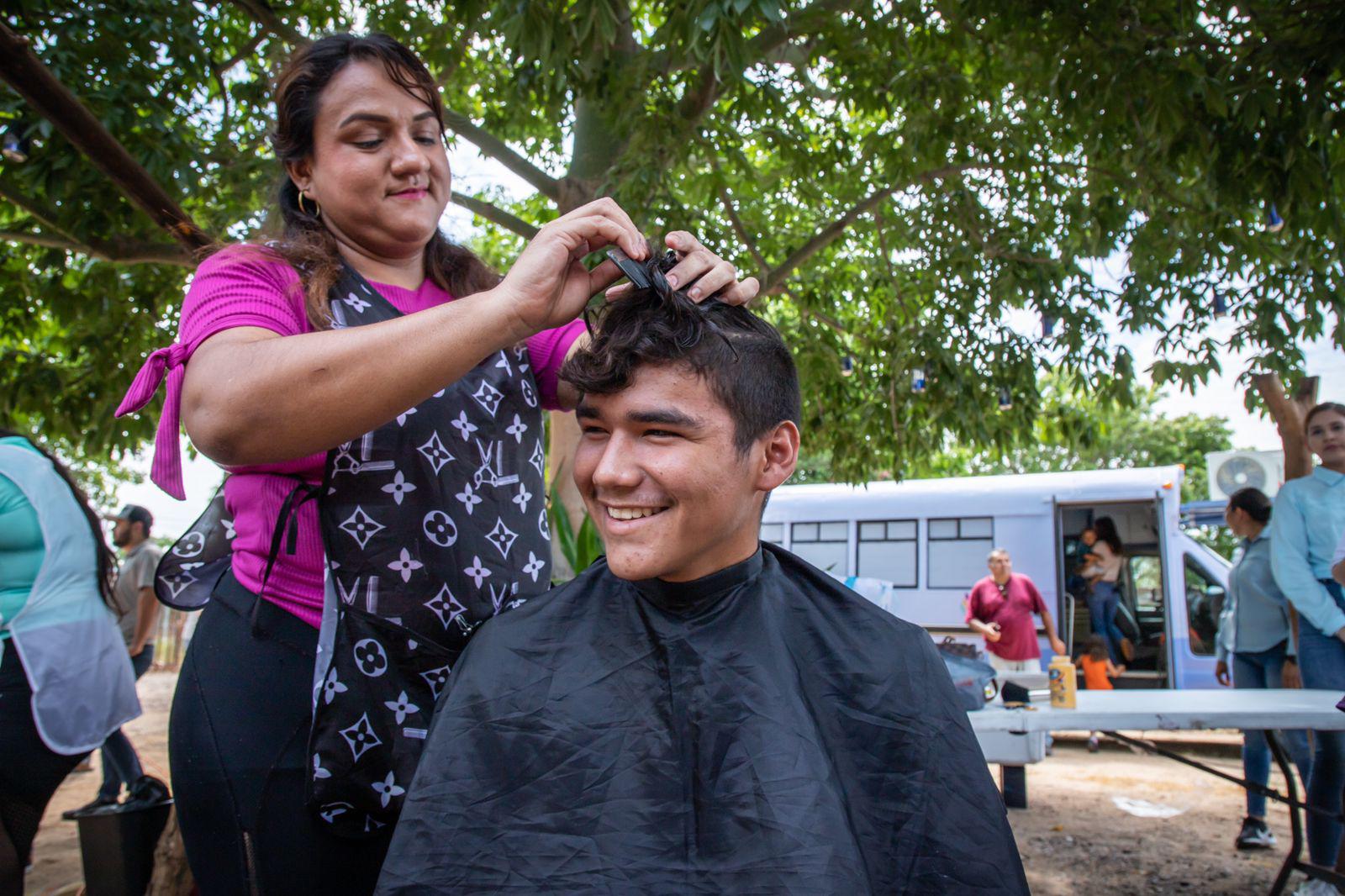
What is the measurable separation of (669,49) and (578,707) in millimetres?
3124

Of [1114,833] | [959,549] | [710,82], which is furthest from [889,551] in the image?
[710,82]

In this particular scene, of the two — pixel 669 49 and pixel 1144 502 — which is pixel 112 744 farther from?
pixel 1144 502

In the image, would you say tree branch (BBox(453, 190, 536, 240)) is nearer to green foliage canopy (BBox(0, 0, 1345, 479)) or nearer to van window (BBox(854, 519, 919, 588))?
green foliage canopy (BBox(0, 0, 1345, 479))

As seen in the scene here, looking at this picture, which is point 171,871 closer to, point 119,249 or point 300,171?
point 300,171

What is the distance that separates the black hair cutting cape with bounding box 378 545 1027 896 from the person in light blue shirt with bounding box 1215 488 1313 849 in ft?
12.2

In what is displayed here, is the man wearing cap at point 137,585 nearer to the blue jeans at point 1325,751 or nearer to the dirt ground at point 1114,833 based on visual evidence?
Answer: the dirt ground at point 1114,833

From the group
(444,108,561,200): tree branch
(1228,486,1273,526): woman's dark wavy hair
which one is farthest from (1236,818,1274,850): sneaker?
(444,108,561,200): tree branch

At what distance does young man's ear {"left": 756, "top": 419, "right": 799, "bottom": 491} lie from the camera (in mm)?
1409

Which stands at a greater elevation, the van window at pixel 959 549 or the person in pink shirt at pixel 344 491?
the van window at pixel 959 549

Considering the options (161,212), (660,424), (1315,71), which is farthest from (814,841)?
(1315,71)

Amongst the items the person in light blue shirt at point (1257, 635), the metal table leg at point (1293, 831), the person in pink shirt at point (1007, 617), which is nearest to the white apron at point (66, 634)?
the metal table leg at point (1293, 831)

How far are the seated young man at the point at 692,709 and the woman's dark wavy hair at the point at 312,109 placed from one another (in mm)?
363

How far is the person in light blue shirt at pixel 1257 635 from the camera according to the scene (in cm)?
436

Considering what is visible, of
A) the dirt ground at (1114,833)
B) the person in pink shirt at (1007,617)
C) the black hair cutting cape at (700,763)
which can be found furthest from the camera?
the person in pink shirt at (1007,617)
